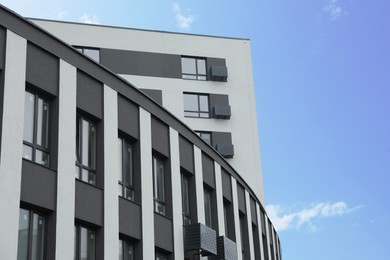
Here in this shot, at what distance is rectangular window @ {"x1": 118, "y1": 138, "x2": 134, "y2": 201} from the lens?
20.5m

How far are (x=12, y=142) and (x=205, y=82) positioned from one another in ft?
89.4

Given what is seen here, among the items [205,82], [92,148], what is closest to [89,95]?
[92,148]

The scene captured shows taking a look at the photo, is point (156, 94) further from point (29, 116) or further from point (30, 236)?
point (30, 236)

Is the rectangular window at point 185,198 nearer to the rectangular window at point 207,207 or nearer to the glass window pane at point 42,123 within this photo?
the rectangular window at point 207,207

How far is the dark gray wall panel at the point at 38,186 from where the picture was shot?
16.2 meters

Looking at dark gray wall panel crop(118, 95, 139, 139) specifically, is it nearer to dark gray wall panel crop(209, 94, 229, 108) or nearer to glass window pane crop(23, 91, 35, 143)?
glass window pane crop(23, 91, 35, 143)

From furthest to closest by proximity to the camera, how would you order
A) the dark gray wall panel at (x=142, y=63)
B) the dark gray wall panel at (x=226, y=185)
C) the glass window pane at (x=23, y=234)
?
the dark gray wall panel at (x=142, y=63) → the dark gray wall panel at (x=226, y=185) → the glass window pane at (x=23, y=234)

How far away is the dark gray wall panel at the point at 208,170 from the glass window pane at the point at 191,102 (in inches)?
613

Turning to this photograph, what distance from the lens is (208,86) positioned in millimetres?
42656

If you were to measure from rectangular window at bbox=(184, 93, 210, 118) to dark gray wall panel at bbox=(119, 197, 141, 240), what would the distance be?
21.3 meters

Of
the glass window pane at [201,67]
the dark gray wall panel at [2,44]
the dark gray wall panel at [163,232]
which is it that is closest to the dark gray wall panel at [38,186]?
the dark gray wall panel at [2,44]

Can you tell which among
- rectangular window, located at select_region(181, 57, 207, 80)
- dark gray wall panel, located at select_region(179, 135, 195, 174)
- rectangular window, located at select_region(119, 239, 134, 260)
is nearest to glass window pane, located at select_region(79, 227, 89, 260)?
rectangular window, located at select_region(119, 239, 134, 260)

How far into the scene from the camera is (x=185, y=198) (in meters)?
24.1

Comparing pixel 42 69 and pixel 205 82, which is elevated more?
pixel 205 82
